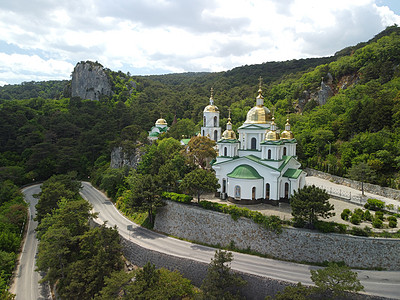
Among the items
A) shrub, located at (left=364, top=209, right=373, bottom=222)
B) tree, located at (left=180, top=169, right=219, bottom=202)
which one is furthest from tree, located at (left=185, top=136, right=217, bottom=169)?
shrub, located at (left=364, top=209, right=373, bottom=222)

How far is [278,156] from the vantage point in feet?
83.1

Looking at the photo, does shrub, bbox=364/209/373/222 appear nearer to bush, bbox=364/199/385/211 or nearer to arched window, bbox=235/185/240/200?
bush, bbox=364/199/385/211

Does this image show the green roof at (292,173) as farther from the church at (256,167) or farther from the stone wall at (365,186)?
the stone wall at (365,186)

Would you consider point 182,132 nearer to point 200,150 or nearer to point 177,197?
point 200,150

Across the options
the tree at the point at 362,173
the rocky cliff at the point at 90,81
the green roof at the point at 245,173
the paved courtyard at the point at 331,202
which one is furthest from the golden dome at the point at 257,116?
the rocky cliff at the point at 90,81

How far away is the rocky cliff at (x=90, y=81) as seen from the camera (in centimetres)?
8762

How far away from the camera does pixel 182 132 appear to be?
47.9 meters

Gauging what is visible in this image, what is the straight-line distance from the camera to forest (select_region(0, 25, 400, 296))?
97.7 ft

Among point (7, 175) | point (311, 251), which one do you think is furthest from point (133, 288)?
point (7, 175)

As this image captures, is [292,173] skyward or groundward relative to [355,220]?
skyward

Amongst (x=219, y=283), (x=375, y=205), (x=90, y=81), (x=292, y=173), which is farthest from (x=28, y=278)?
(x=90, y=81)

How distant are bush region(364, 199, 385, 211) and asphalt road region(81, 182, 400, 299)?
701cm

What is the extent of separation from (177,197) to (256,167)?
8.09m

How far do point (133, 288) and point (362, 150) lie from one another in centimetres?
3046
